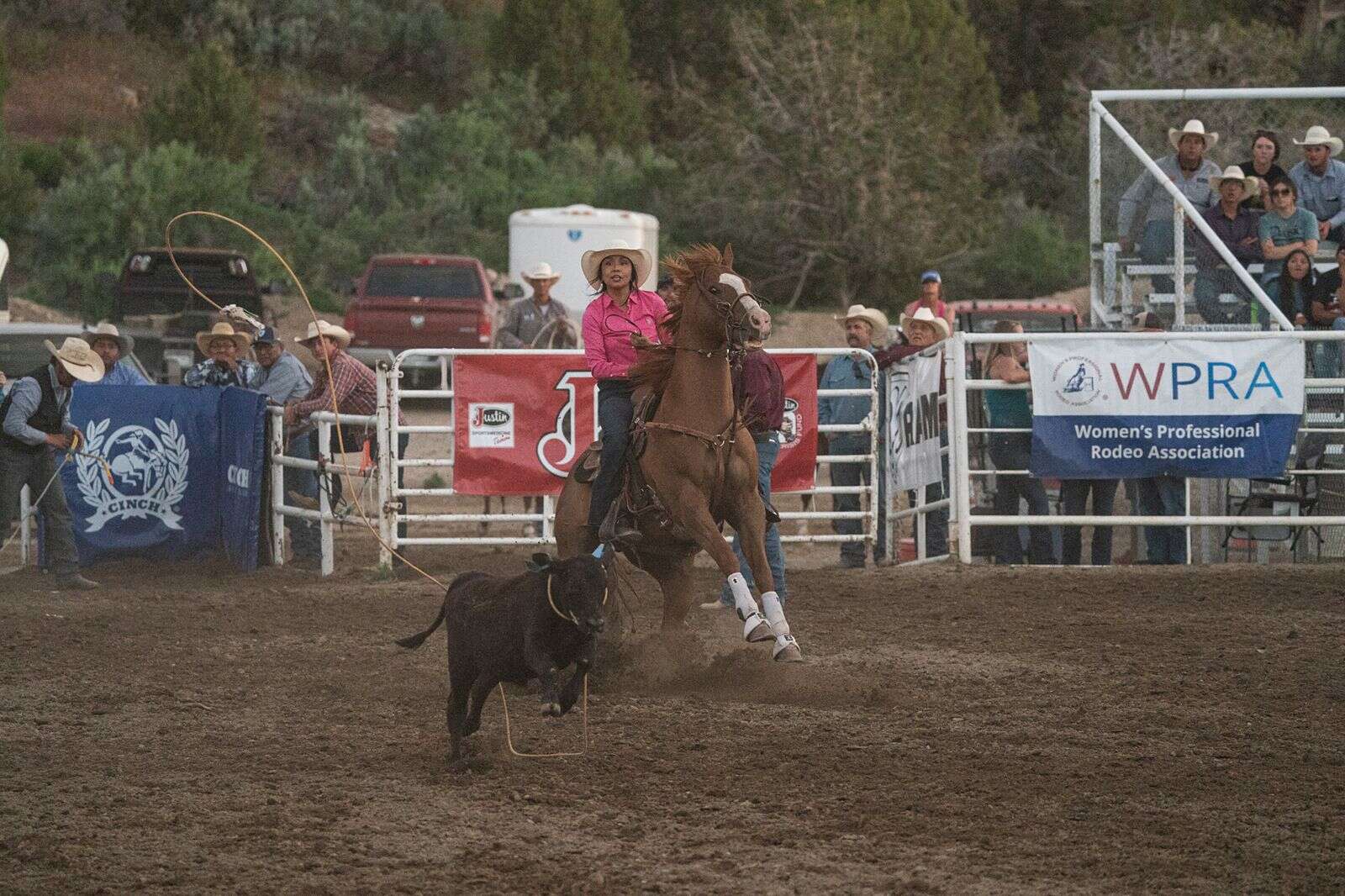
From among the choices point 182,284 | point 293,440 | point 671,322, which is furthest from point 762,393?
point 182,284

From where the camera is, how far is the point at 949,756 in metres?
7.09

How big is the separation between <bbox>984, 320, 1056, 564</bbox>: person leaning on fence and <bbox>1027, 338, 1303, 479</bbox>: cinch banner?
357 mm

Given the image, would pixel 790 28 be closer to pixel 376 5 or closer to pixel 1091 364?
pixel 376 5

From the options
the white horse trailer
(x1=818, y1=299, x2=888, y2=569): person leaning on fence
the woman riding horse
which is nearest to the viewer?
the woman riding horse

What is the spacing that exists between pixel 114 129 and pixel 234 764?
36.3m

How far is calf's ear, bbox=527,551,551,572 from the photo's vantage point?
6.59 m

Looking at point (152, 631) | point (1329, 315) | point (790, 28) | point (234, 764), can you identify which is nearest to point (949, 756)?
point (234, 764)

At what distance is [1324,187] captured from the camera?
52.6ft

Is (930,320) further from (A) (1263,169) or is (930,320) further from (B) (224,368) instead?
(B) (224,368)

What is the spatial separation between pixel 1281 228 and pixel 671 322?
787cm

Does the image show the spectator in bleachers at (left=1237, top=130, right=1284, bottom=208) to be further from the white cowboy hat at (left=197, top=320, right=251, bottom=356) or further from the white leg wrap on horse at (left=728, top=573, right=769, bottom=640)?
the white leg wrap on horse at (left=728, top=573, right=769, bottom=640)

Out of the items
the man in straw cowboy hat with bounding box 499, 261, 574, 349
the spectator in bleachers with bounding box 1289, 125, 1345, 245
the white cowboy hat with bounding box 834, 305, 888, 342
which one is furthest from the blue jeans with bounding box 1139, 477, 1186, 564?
the man in straw cowboy hat with bounding box 499, 261, 574, 349

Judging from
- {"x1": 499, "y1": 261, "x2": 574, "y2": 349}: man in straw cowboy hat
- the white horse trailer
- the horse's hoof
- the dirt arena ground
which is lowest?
the dirt arena ground

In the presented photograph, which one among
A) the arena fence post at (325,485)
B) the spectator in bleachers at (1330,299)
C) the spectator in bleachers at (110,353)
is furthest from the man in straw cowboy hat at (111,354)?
the spectator in bleachers at (1330,299)
